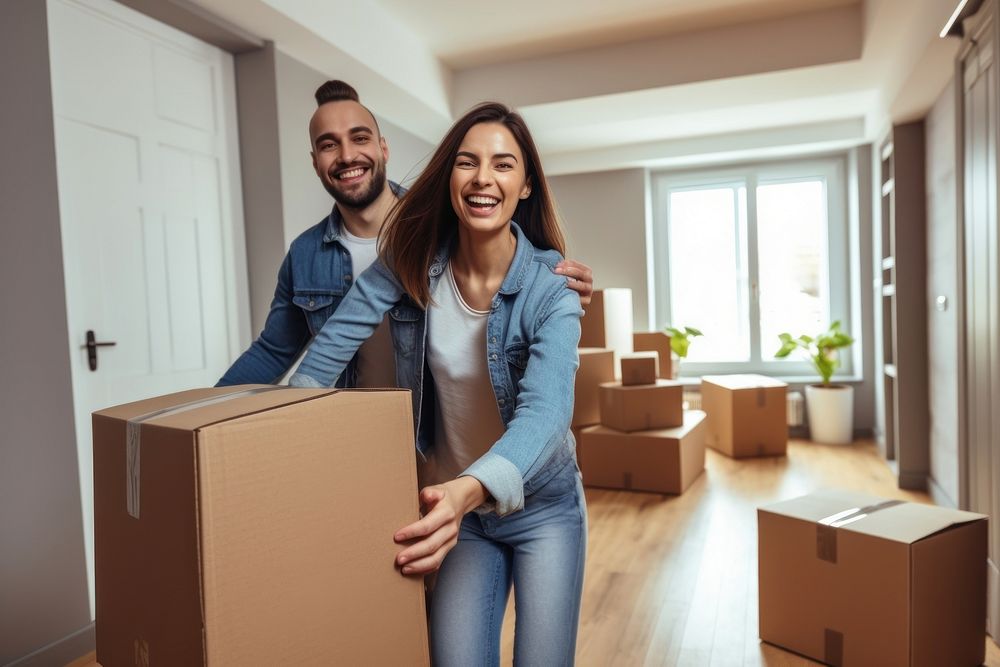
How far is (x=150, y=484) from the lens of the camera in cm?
66

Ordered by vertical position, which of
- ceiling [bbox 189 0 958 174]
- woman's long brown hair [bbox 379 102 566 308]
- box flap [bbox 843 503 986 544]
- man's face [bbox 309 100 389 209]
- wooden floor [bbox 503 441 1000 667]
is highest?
ceiling [bbox 189 0 958 174]

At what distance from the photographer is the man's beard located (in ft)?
4.79

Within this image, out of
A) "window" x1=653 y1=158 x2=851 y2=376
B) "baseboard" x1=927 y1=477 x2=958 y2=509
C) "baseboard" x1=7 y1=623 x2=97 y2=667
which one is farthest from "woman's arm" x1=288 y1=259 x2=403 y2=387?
"window" x1=653 y1=158 x2=851 y2=376

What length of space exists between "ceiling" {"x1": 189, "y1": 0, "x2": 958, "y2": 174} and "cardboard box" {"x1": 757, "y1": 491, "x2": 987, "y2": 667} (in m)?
1.87

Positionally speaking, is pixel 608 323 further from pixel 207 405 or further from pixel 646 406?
pixel 207 405

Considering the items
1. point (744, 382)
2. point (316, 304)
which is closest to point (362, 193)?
point (316, 304)

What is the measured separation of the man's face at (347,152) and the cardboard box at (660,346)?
3.75 meters

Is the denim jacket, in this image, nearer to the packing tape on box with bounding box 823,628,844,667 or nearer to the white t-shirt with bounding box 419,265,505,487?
the white t-shirt with bounding box 419,265,505,487

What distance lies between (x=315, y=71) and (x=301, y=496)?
3.10m

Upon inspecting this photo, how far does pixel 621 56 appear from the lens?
13.1 ft

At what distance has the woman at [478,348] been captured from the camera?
42.9 inches

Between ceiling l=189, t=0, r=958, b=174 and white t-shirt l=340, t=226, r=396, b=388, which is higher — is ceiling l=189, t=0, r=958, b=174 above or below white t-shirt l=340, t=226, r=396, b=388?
above

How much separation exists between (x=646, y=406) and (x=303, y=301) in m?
2.94

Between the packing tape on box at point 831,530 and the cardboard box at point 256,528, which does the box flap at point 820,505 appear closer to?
the packing tape on box at point 831,530
